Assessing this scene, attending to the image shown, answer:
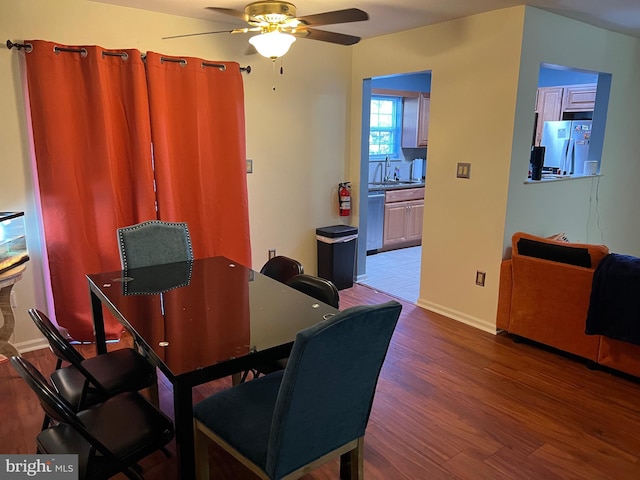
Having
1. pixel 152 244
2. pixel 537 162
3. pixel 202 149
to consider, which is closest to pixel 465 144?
pixel 537 162

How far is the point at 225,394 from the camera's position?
1.91 meters

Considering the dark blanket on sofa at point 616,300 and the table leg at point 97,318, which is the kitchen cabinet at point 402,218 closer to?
the dark blanket on sofa at point 616,300

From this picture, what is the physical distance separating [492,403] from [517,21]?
2.60m

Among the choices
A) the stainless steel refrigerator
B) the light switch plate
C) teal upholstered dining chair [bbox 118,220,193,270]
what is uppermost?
the stainless steel refrigerator

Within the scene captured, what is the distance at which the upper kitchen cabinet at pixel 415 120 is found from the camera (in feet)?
22.0

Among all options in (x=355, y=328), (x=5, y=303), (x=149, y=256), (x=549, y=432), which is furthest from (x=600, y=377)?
(x=5, y=303)

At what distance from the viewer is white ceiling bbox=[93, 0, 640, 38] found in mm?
3229

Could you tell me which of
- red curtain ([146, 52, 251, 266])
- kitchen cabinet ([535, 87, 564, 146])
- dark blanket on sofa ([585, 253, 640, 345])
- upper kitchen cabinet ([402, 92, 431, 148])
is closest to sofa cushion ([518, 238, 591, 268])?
dark blanket on sofa ([585, 253, 640, 345])

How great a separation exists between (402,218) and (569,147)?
2.33 metres

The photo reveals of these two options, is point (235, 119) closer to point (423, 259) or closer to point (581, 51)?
point (423, 259)

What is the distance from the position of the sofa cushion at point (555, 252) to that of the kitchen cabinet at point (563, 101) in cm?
311

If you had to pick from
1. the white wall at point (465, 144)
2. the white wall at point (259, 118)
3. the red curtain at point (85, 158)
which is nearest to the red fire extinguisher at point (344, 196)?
the white wall at point (259, 118)

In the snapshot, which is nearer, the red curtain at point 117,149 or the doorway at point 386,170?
the red curtain at point 117,149

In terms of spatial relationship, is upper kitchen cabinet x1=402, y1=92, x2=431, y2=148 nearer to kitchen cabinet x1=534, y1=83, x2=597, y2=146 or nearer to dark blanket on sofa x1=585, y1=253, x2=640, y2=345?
kitchen cabinet x1=534, y1=83, x2=597, y2=146
